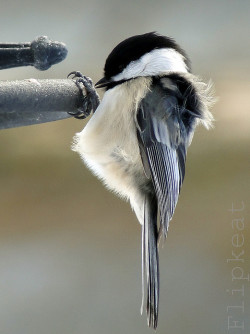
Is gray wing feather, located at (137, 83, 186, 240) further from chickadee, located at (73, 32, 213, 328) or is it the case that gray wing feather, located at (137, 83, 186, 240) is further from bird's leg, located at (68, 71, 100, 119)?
bird's leg, located at (68, 71, 100, 119)

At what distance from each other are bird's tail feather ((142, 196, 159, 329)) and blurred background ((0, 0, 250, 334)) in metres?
1.09

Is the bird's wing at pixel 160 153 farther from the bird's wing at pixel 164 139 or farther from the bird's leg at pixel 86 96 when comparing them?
the bird's leg at pixel 86 96

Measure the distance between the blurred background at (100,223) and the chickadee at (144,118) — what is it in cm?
99

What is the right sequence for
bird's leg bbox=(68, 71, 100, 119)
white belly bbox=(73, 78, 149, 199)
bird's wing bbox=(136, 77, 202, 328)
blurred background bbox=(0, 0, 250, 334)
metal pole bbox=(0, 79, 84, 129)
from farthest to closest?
blurred background bbox=(0, 0, 250, 334)
white belly bbox=(73, 78, 149, 199)
bird's wing bbox=(136, 77, 202, 328)
bird's leg bbox=(68, 71, 100, 119)
metal pole bbox=(0, 79, 84, 129)

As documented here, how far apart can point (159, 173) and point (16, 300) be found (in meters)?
1.28

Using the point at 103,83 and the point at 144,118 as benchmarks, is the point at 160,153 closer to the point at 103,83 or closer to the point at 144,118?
the point at 144,118

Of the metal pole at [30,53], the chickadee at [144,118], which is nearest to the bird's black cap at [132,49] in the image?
the chickadee at [144,118]

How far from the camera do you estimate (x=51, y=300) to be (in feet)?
8.50

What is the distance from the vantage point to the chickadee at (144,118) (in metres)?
1.49

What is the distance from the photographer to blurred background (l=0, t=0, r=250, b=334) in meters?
2.58

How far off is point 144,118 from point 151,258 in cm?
29

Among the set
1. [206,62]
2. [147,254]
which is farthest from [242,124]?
[147,254]

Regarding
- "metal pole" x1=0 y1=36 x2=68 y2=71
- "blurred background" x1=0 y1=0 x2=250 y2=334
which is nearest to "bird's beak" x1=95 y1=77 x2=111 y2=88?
"metal pole" x1=0 y1=36 x2=68 y2=71

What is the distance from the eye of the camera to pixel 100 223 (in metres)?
2.73
